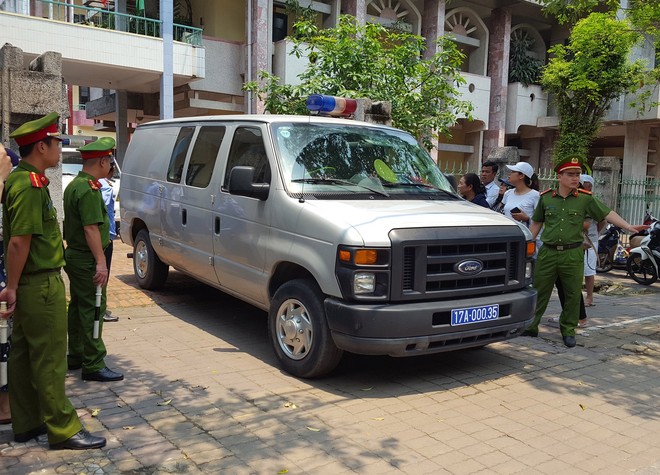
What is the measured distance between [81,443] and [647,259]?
396 inches

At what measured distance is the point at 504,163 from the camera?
12531 mm

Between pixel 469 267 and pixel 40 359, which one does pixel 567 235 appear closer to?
pixel 469 267

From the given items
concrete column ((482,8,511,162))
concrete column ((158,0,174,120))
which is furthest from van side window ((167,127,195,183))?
concrete column ((482,8,511,162))

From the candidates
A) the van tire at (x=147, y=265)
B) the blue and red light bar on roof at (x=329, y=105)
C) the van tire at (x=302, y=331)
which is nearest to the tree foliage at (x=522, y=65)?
the blue and red light bar on roof at (x=329, y=105)

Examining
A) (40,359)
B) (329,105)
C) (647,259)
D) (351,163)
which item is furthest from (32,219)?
(647,259)

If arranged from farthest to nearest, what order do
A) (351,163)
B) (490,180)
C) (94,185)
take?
1. (490,180)
2. (351,163)
3. (94,185)

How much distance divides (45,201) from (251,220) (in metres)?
2.15

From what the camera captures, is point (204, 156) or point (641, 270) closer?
point (204, 156)

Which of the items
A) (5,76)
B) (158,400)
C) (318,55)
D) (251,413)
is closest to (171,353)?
(158,400)

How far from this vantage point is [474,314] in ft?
15.3

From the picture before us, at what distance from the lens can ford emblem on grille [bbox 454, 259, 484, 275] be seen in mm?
4617

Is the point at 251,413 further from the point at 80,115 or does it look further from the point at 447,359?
the point at 80,115

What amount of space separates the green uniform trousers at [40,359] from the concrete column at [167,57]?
557 inches

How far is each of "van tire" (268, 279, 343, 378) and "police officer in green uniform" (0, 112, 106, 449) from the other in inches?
65.6
